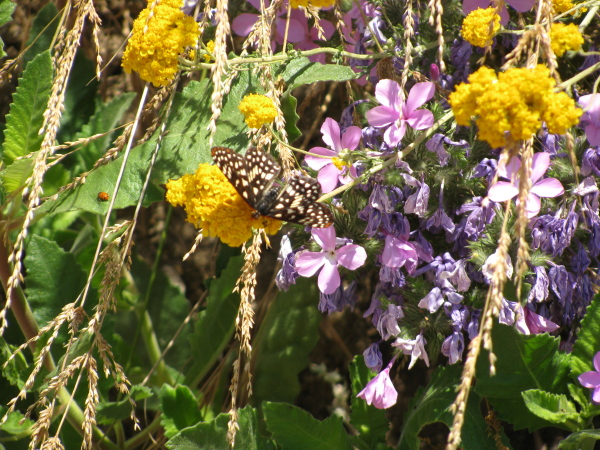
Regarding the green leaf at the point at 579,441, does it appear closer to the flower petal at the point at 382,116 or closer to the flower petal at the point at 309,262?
the flower petal at the point at 309,262

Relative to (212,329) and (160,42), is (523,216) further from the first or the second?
(212,329)

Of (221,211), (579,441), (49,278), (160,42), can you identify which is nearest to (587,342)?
(579,441)

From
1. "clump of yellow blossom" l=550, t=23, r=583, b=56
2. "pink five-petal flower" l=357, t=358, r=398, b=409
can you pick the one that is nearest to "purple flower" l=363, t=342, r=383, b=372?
"pink five-petal flower" l=357, t=358, r=398, b=409

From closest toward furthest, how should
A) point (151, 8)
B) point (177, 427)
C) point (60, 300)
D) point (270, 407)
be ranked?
point (151, 8) → point (270, 407) → point (177, 427) → point (60, 300)

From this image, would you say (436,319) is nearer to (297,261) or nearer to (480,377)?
(480,377)

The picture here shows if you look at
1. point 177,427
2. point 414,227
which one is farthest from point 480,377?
point 177,427
